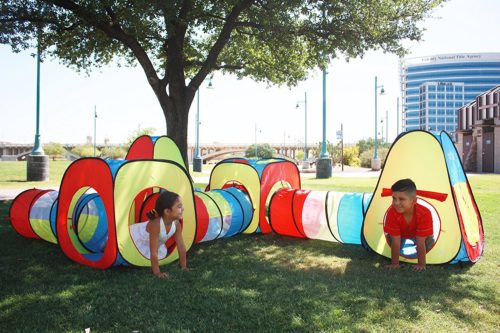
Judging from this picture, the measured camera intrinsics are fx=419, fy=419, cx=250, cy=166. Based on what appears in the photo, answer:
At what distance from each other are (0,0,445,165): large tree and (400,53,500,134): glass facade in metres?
115

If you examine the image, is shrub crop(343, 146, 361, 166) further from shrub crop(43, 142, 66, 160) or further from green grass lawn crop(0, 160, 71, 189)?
shrub crop(43, 142, 66, 160)

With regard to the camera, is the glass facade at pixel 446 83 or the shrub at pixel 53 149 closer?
the shrub at pixel 53 149

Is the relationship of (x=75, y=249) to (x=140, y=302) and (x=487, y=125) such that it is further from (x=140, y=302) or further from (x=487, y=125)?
(x=487, y=125)

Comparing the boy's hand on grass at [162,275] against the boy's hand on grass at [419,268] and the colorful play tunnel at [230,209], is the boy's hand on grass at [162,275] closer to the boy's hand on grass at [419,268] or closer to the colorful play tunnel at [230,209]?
the colorful play tunnel at [230,209]

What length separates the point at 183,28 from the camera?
47.1 ft

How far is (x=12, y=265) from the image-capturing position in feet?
18.9

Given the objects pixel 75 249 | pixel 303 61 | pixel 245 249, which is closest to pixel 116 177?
pixel 75 249

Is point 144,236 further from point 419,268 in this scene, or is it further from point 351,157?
point 351,157

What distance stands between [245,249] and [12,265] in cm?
339

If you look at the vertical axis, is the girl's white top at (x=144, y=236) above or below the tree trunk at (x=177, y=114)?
below

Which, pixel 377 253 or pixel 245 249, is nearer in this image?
pixel 377 253

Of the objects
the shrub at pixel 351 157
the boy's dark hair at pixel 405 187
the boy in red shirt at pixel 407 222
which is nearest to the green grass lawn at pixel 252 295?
the boy in red shirt at pixel 407 222

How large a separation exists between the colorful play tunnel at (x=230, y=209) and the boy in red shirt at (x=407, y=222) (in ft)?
1.08

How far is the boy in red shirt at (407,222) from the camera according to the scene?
5527 millimetres
